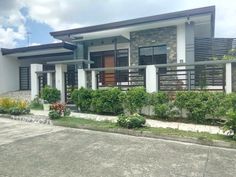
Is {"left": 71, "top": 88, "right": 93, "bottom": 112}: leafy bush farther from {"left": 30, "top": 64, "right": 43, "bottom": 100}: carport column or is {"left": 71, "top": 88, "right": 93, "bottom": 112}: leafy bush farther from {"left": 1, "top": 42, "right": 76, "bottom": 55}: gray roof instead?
{"left": 1, "top": 42, "right": 76, "bottom": 55}: gray roof

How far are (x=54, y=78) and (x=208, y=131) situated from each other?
925cm

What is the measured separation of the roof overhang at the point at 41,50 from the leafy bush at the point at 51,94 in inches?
183

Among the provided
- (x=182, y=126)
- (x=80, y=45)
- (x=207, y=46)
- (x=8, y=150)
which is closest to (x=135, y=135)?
(x=182, y=126)


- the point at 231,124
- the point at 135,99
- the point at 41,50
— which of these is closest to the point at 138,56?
the point at 135,99

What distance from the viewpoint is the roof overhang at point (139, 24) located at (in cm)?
1205

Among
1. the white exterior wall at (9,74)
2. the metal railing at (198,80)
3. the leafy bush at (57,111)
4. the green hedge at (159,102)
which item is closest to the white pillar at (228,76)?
the metal railing at (198,80)

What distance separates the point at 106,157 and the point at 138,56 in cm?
1029

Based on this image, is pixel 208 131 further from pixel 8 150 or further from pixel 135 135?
pixel 8 150

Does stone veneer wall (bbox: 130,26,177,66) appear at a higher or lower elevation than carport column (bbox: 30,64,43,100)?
higher

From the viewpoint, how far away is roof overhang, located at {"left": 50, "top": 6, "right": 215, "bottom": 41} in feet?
39.5

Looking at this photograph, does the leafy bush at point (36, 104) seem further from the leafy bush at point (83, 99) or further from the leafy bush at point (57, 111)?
the leafy bush at point (57, 111)

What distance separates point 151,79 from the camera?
10.2 metres

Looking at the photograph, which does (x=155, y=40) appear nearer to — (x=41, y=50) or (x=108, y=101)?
(x=108, y=101)

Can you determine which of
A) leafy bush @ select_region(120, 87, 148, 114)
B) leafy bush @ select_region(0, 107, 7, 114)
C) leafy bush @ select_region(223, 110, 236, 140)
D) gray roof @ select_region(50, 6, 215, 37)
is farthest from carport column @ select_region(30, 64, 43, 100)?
leafy bush @ select_region(223, 110, 236, 140)
